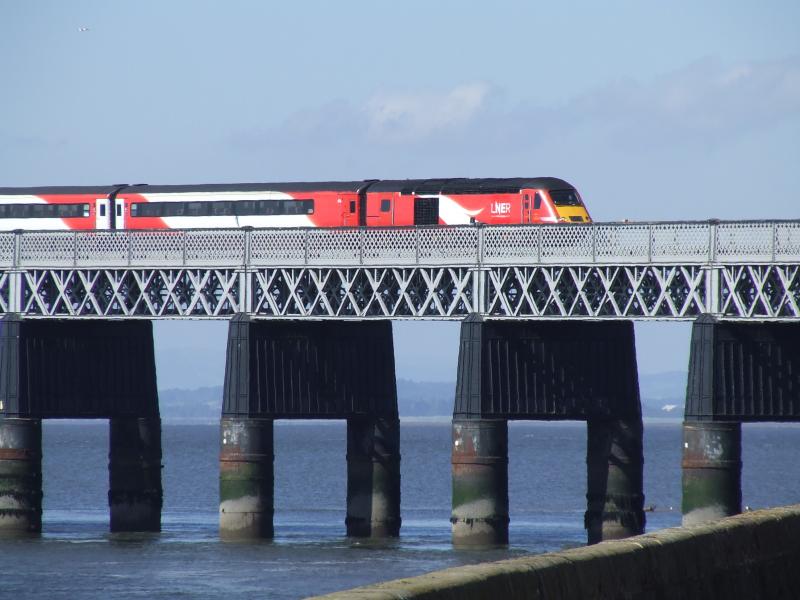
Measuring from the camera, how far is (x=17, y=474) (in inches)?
2527

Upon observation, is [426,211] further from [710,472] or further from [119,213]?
[710,472]

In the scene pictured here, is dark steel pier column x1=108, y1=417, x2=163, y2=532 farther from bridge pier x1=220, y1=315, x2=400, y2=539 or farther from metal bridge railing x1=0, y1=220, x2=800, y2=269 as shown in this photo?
bridge pier x1=220, y1=315, x2=400, y2=539

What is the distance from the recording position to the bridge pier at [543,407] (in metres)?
57.6

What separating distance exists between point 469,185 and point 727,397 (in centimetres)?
1440

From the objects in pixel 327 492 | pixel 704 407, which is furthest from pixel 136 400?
pixel 327 492

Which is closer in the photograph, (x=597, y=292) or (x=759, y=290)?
(x=759, y=290)

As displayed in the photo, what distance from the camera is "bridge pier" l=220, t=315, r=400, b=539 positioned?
6062 centimetres

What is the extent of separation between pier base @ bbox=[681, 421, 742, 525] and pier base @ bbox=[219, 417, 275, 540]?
1557 cm

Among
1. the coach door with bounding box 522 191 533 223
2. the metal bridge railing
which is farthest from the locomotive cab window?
the metal bridge railing

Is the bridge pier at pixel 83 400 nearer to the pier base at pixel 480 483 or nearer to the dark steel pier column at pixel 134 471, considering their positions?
the dark steel pier column at pixel 134 471

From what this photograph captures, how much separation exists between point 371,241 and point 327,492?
6843 centimetres

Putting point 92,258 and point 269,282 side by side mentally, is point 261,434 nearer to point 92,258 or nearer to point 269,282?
point 269,282

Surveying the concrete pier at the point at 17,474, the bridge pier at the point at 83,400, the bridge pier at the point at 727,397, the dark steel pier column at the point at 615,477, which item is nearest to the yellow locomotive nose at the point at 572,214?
the dark steel pier column at the point at 615,477

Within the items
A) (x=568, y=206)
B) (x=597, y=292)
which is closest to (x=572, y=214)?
(x=568, y=206)
